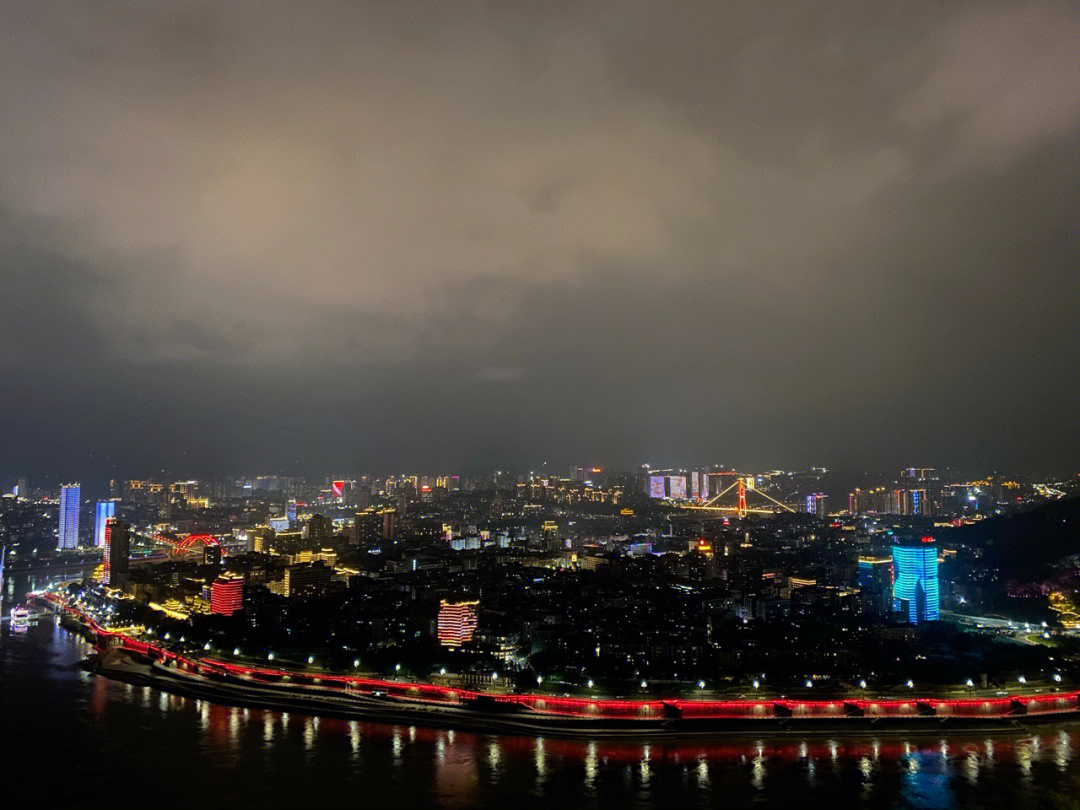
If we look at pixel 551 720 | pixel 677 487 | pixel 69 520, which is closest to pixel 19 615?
pixel 551 720

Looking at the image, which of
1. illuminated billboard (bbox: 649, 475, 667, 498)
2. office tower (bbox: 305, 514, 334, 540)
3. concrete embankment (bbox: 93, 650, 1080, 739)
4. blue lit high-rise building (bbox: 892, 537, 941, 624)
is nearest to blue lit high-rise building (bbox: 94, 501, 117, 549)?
office tower (bbox: 305, 514, 334, 540)

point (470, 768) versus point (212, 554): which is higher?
point (212, 554)

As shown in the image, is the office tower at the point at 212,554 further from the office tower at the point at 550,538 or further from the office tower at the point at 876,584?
the office tower at the point at 876,584

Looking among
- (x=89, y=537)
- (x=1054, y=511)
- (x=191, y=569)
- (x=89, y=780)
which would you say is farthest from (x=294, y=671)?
(x=89, y=537)

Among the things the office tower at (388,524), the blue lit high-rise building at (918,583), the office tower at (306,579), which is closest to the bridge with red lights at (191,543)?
the office tower at (388,524)

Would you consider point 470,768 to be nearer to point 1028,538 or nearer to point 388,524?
point 1028,538
